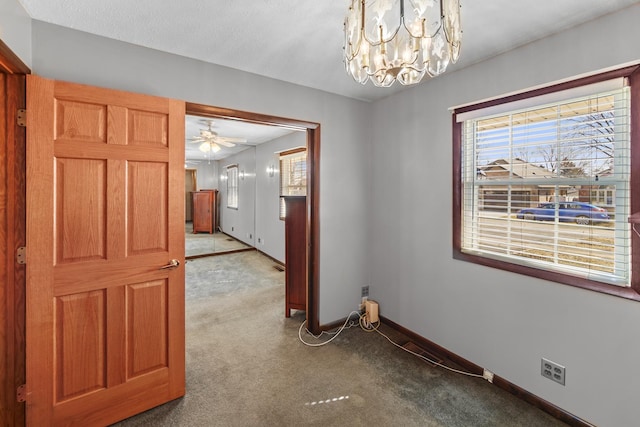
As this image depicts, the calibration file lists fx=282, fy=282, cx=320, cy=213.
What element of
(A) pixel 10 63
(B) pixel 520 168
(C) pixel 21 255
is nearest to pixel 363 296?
(B) pixel 520 168

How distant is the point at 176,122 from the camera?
76.5 inches

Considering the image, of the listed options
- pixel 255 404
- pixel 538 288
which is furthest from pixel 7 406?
pixel 538 288

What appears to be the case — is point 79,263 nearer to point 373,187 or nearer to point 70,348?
point 70,348

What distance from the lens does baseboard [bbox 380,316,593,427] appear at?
177 centimetres

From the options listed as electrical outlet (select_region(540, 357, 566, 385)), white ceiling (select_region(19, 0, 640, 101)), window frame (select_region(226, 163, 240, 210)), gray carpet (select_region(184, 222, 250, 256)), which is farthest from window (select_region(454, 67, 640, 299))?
window frame (select_region(226, 163, 240, 210))

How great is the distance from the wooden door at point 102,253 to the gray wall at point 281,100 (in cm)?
27

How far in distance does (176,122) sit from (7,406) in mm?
1871

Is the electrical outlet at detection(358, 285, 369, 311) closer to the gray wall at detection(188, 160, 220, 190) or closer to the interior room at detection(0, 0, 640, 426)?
the interior room at detection(0, 0, 640, 426)

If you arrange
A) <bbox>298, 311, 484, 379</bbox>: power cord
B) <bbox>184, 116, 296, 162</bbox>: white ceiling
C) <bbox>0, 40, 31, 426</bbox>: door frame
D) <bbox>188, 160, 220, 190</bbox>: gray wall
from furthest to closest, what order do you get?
<bbox>188, 160, 220, 190</bbox>: gray wall < <bbox>184, 116, 296, 162</bbox>: white ceiling < <bbox>298, 311, 484, 379</bbox>: power cord < <bbox>0, 40, 31, 426</bbox>: door frame

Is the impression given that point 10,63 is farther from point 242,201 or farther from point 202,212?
point 242,201

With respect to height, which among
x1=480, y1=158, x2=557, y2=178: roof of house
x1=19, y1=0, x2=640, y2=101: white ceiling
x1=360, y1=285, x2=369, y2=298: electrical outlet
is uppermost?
x1=19, y1=0, x2=640, y2=101: white ceiling

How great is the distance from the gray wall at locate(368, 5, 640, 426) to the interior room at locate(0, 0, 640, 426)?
0.04 feet

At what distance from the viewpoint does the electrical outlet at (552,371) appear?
5.94 feet

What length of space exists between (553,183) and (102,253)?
9.62ft
